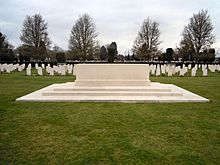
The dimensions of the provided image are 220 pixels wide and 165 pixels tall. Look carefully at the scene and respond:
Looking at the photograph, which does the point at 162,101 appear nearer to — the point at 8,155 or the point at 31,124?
the point at 31,124

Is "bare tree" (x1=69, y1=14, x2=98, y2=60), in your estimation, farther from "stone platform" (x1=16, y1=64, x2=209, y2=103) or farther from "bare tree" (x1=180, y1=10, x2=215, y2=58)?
"stone platform" (x1=16, y1=64, x2=209, y2=103)

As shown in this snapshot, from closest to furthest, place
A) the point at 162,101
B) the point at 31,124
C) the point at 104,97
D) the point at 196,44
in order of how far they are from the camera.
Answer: the point at 31,124, the point at 162,101, the point at 104,97, the point at 196,44

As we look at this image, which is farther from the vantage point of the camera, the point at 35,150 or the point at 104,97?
the point at 104,97

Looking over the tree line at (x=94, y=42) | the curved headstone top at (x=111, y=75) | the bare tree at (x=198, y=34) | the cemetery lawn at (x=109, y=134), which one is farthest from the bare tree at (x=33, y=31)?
the cemetery lawn at (x=109, y=134)

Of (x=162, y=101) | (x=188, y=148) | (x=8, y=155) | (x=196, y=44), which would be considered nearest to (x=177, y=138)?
(x=188, y=148)

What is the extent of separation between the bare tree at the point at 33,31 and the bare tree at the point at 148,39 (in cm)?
1596

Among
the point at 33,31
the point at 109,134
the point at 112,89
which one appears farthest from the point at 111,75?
the point at 33,31

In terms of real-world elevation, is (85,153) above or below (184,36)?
below

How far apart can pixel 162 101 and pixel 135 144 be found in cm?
386

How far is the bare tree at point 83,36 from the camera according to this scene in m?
38.5

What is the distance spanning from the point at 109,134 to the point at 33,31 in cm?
3701

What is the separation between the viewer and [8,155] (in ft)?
10.8

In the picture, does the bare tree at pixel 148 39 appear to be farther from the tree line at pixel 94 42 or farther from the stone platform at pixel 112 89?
the stone platform at pixel 112 89

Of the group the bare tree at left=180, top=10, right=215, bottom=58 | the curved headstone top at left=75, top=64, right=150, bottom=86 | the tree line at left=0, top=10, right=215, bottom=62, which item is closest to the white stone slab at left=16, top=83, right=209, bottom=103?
the curved headstone top at left=75, top=64, right=150, bottom=86
